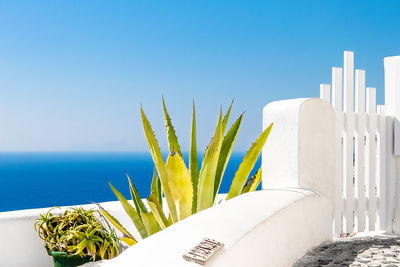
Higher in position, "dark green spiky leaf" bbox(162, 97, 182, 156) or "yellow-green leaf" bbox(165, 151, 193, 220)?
"dark green spiky leaf" bbox(162, 97, 182, 156)

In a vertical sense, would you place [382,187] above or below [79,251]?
above

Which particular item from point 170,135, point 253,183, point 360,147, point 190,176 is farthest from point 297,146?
point 360,147

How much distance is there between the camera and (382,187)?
12.9ft

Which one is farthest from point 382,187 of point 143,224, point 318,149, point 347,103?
point 143,224

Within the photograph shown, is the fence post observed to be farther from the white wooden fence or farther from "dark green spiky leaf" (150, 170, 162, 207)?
"dark green spiky leaf" (150, 170, 162, 207)

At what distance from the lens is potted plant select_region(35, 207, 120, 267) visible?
3.26 metres

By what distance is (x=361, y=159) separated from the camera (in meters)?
3.76

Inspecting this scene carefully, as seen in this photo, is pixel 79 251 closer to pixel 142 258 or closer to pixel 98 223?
pixel 98 223

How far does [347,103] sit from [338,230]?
108 centimetres

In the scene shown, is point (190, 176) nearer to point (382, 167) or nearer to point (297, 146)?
point (297, 146)

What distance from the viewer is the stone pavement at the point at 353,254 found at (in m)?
2.18

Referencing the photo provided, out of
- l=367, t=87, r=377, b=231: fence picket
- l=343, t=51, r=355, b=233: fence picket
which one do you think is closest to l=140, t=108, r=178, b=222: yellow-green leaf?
l=343, t=51, r=355, b=233: fence picket

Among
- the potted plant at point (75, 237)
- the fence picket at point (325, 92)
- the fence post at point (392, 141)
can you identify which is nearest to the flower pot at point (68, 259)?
the potted plant at point (75, 237)

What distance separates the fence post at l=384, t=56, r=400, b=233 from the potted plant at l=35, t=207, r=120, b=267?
257 cm
